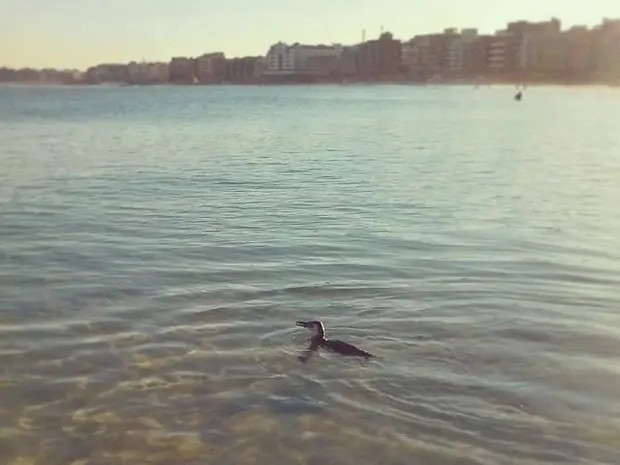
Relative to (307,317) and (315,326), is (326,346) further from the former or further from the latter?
(307,317)

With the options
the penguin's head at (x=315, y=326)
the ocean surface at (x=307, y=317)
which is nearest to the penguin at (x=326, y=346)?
→ the penguin's head at (x=315, y=326)

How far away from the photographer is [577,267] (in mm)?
19000

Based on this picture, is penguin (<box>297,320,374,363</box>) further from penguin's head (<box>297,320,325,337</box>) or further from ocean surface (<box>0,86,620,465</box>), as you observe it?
ocean surface (<box>0,86,620,465</box>)

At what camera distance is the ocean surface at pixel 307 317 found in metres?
10.5

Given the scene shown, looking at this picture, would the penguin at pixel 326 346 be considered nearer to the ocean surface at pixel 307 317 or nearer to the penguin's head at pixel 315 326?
the penguin's head at pixel 315 326

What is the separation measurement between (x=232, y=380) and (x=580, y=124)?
66655mm

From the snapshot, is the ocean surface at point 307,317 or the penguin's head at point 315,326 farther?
the penguin's head at point 315,326

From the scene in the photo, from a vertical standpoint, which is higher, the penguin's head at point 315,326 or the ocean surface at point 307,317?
the penguin's head at point 315,326

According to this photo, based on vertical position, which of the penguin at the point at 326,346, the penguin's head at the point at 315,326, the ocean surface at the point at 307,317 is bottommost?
the ocean surface at the point at 307,317

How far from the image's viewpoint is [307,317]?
596 inches

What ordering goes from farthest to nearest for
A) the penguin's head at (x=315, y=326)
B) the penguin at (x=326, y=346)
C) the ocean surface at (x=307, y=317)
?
1. the penguin's head at (x=315, y=326)
2. the penguin at (x=326, y=346)
3. the ocean surface at (x=307, y=317)

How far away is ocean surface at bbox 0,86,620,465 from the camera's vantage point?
1046 cm

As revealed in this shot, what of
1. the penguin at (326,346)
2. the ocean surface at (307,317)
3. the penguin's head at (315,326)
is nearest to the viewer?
the ocean surface at (307,317)

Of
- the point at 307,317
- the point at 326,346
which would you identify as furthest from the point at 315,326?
the point at 307,317
